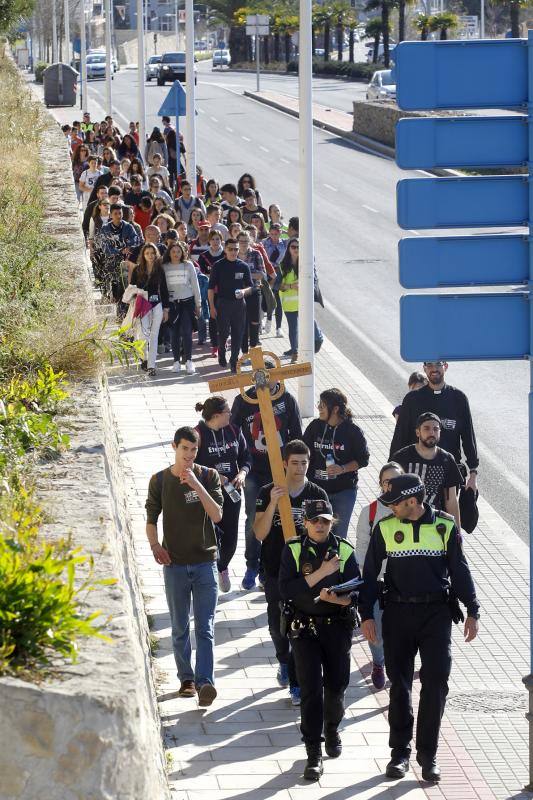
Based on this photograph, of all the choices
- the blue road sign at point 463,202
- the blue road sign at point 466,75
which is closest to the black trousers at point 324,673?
the blue road sign at point 463,202

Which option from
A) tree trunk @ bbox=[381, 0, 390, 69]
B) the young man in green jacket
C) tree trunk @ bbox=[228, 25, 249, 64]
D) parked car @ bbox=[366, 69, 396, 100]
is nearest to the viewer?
the young man in green jacket

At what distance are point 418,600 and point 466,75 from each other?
109 inches

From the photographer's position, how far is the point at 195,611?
884 centimetres

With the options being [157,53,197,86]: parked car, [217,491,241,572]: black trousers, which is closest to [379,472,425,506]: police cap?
[217,491,241,572]: black trousers

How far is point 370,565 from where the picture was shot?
7945mm

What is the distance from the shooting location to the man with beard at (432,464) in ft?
31.6

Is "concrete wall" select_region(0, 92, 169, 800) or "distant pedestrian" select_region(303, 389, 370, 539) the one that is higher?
"concrete wall" select_region(0, 92, 169, 800)

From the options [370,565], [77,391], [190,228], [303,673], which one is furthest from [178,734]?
[190,228]

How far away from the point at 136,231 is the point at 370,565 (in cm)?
1136

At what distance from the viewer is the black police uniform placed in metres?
8.00

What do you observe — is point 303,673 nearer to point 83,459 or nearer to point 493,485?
point 83,459

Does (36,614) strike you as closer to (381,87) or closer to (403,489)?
(403,489)

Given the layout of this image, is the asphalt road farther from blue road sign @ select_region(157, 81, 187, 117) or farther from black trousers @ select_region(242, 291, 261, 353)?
blue road sign @ select_region(157, 81, 187, 117)

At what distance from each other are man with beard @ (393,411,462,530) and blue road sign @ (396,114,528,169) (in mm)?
2269
